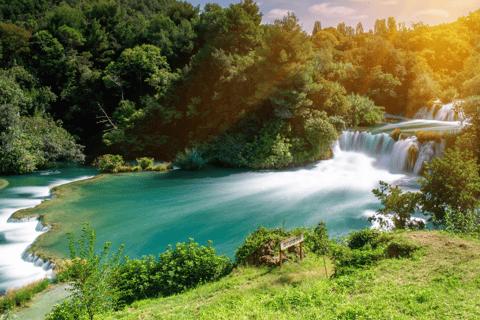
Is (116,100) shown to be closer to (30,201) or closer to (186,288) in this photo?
(30,201)

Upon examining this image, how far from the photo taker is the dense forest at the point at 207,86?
18078mm

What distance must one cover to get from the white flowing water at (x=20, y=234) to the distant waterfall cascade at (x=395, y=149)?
52.1 ft

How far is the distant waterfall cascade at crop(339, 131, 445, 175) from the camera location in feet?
47.8

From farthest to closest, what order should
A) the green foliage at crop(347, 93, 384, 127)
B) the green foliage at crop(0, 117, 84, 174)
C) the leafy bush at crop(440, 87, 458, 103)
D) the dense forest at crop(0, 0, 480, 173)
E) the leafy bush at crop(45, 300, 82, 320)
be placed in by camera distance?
1. the leafy bush at crop(440, 87, 458, 103)
2. the green foliage at crop(347, 93, 384, 127)
3. the dense forest at crop(0, 0, 480, 173)
4. the green foliage at crop(0, 117, 84, 174)
5. the leafy bush at crop(45, 300, 82, 320)

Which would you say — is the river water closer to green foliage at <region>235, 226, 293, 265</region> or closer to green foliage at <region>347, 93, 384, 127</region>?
green foliage at <region>235, 226, 293, 265</region>

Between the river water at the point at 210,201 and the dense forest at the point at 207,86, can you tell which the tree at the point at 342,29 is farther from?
the river water at the point at 210,201

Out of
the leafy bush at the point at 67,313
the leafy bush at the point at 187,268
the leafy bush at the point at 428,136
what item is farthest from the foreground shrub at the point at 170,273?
the leafy bush at the point at 428,136

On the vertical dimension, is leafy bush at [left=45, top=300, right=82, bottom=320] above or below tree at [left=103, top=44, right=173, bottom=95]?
below

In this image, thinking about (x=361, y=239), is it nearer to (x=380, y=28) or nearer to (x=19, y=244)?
(x=19, y=244)

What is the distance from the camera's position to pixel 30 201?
510 inches

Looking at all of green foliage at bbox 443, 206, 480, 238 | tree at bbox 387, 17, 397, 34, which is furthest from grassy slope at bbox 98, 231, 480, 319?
tree at bbox 387, 17, 397, 34

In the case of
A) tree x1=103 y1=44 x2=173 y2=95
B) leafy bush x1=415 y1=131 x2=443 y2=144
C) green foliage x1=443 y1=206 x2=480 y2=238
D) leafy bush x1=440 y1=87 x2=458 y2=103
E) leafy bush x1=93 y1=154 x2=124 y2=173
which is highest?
tree x1=103 y1=44 x2=173 y2=95

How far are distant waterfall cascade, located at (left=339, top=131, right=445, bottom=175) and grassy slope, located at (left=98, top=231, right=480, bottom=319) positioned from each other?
990cm

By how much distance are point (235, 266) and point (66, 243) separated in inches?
226
